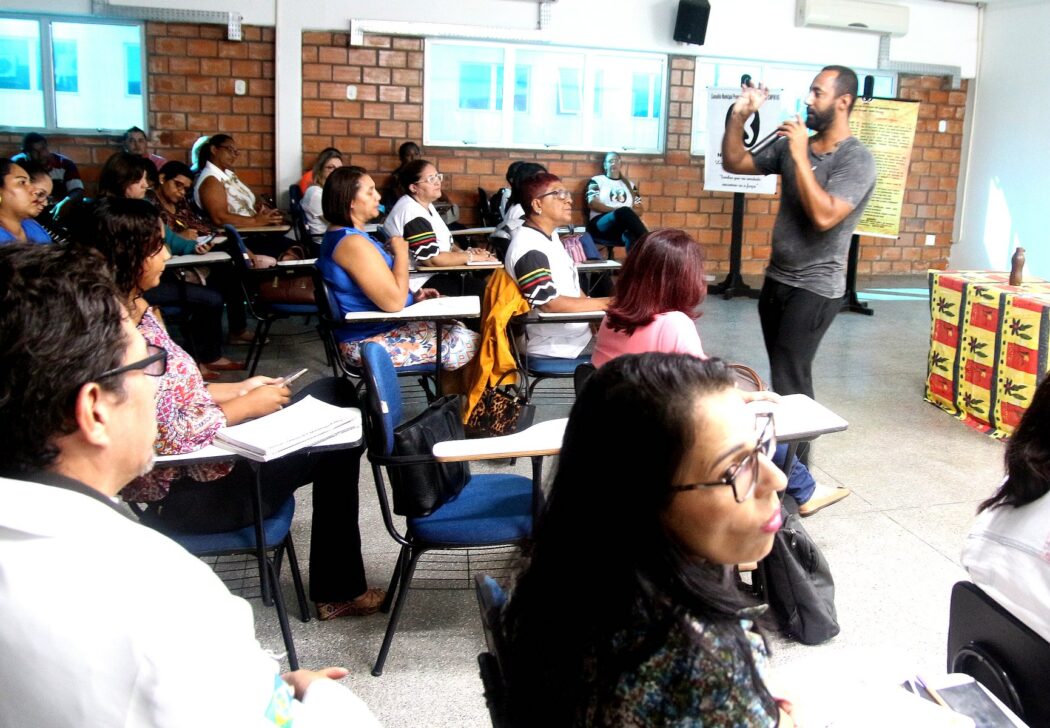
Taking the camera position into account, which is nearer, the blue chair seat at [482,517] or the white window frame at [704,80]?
the blue chair seat at [482,517]

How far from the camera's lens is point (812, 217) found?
10.2 feet

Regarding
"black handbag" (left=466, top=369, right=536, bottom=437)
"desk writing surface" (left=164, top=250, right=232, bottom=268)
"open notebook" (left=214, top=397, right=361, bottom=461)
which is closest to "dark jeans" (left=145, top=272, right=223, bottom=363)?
"desk writing surface" (left=164, top=250, right=232, bottom=268)

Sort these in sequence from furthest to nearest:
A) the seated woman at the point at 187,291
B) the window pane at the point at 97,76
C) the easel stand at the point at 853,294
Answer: the window pane at the point at 97,76, the easel stand at the point at 853,294, the seated woman at the point at 187,291

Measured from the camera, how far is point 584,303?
3.71 metres

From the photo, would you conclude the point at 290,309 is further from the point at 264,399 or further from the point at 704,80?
the point at 704,80

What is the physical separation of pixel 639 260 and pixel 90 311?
1.79 meters

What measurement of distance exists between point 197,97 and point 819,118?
583 centimetres

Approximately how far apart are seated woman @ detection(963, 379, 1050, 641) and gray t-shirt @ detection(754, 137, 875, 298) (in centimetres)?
173

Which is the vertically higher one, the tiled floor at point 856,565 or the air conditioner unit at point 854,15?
the air conditioner unit at point 854,15

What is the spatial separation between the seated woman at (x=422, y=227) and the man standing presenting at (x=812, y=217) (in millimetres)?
1836

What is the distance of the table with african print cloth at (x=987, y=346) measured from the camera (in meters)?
3.99

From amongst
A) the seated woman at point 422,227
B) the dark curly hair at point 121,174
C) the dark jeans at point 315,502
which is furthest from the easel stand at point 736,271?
the dark jeans at point 315,502

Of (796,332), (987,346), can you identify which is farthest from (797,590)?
(987,346)

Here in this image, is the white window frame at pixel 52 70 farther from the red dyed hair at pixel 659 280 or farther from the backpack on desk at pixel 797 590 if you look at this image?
the backpack on desk at pixel 797 590
